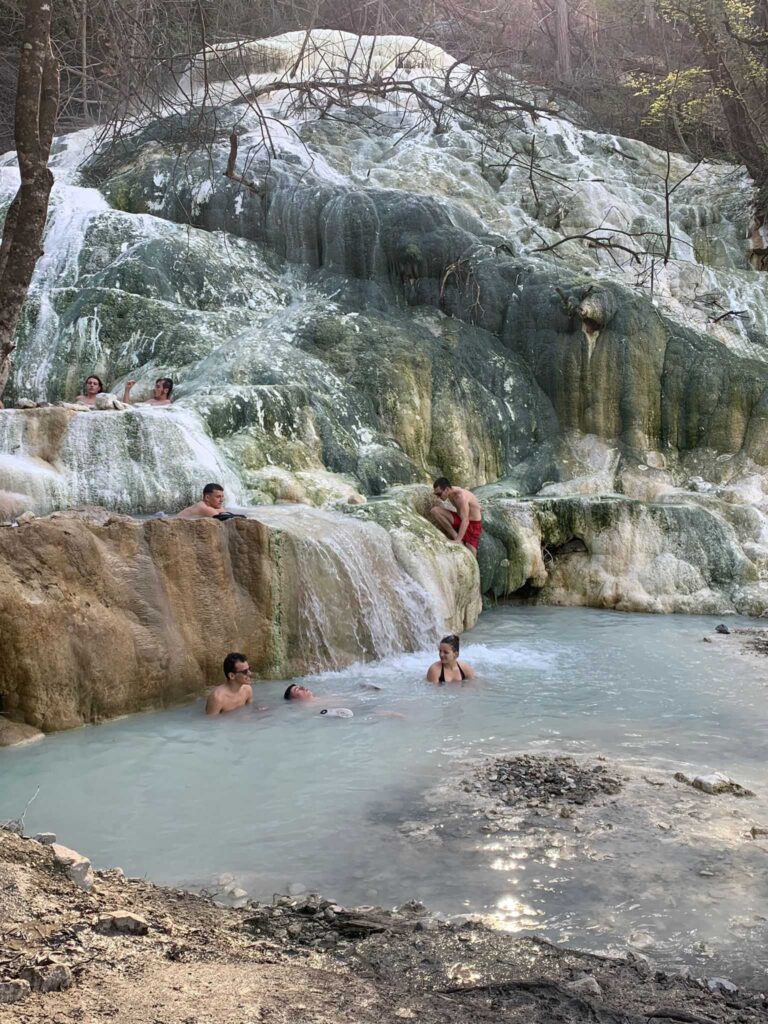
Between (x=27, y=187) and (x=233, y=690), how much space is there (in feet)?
12.2

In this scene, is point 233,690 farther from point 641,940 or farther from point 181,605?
point 641,940

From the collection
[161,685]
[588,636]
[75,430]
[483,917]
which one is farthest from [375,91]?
[588,636]

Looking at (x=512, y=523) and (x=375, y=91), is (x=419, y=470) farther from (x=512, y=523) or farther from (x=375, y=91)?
(x=375, y=91)

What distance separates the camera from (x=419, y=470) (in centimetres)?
1213

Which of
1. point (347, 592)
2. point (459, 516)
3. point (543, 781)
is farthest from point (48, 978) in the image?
point (459, 516)

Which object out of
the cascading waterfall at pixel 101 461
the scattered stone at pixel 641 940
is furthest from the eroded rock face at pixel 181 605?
the scattered stone at pixel 641 940

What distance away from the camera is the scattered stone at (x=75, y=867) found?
2.98m

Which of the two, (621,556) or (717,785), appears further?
(621,556)

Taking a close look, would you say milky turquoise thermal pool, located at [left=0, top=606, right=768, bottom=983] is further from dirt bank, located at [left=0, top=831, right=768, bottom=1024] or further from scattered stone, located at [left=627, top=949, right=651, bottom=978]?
dirt bank, located at [left=0, top=831, right=768, bottom=1024]

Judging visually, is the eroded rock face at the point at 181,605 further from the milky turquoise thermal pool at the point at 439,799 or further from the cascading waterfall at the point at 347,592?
the milky turquoise thermal pool at the point at 439,799

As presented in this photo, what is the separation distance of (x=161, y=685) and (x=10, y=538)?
1477 mm

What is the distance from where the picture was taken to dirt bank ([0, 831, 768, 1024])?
2.26 m

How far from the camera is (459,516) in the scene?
32.9ft

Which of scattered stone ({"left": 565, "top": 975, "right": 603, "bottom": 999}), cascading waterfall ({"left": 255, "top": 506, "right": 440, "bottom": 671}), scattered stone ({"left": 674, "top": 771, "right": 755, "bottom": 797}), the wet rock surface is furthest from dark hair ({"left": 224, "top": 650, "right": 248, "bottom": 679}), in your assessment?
scattered stone ({"left": 565, "top": 975, "right": 603, "bottom": 999})
